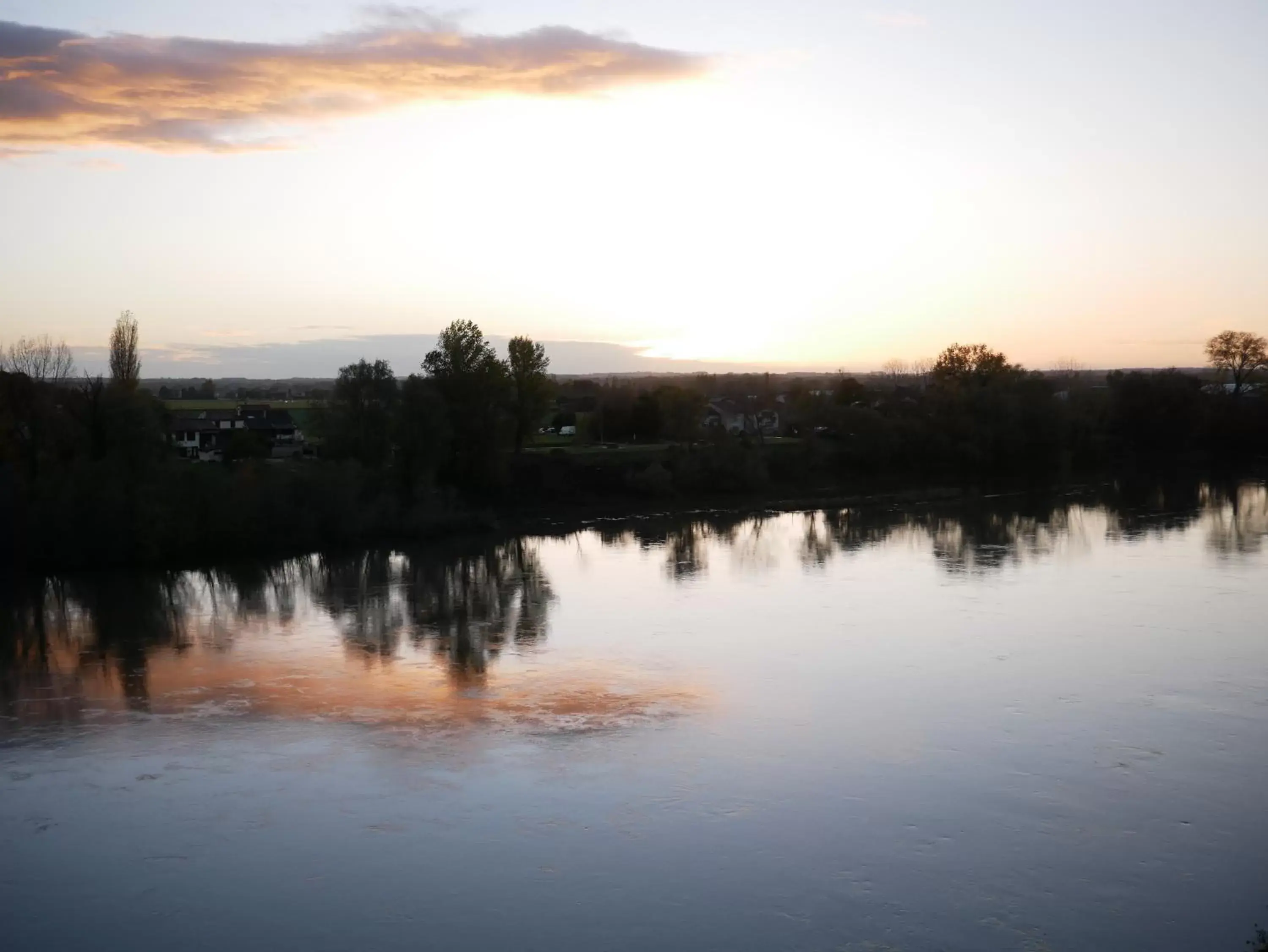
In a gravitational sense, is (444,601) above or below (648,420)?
below

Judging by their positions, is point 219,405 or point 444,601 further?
point 219,405

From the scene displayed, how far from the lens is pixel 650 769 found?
11453 millimetres

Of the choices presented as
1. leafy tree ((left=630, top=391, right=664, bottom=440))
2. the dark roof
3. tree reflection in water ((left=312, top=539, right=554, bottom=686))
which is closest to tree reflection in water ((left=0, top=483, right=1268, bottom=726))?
tree reflection in water ((left=312, top=539, right=554, bottom=686))

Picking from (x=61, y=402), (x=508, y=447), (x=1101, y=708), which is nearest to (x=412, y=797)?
A: (x=1101, y=708)

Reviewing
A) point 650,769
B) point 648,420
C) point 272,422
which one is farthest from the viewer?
point 648,420

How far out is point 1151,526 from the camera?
2923 cm

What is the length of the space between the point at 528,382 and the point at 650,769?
34.8m

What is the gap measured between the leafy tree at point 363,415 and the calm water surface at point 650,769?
10941mm

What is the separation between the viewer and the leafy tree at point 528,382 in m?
44.4

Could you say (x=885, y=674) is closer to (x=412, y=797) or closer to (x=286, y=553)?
(x=412, y=797)

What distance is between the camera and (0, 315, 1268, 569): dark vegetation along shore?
87.7ft

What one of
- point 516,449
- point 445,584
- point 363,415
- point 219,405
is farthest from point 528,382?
point 219,405

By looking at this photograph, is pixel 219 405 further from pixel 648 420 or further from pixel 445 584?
pixel 445 584

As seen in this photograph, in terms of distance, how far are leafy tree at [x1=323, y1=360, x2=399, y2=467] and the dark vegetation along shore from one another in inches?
2.1
